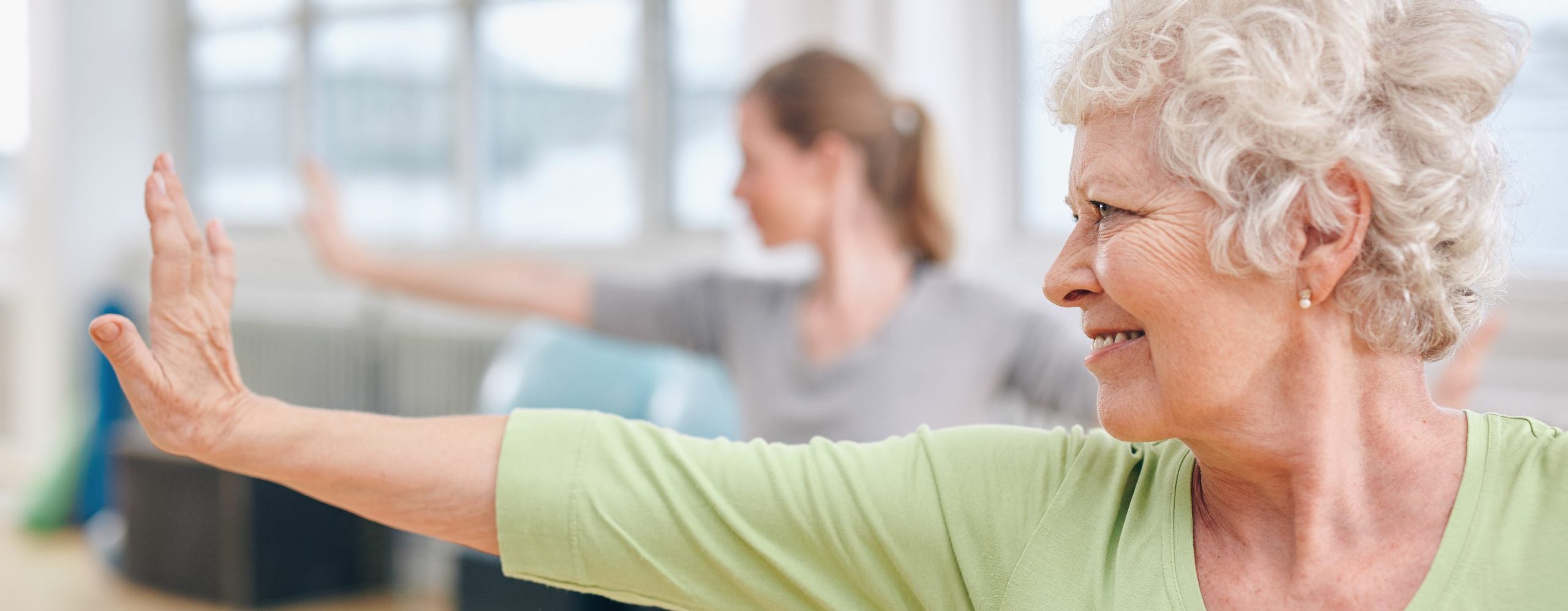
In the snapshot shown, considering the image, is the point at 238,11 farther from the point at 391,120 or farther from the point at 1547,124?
the point at 1547,124

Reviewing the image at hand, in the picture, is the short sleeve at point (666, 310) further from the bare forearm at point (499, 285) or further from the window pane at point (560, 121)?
the window pane at point (560, 121)

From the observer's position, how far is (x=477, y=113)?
5039 millimetres

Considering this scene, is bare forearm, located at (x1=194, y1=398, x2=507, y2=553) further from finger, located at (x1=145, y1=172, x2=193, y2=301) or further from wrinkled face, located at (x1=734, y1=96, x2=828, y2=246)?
wrinkled face, located at (x1=734, y1=96, x2=828, y2=246)

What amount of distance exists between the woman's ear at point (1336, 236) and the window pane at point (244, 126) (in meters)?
5.40

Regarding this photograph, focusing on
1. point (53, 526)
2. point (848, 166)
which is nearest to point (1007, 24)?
point (848, 166)

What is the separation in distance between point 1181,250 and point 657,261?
11.4 feet

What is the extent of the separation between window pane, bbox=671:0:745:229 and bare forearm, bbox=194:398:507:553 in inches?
125

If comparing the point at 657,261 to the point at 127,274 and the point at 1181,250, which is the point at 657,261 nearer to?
the point at 127,274

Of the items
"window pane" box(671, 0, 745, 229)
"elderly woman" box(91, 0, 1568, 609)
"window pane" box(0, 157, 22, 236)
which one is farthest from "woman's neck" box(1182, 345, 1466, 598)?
"window pane" box(0, 157, 22, 236)

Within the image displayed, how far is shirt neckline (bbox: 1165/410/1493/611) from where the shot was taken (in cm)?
94

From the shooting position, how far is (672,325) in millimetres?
2436

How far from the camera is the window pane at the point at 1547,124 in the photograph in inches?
105

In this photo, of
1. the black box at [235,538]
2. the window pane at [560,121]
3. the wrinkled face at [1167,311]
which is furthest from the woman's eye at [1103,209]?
the window pane at [560,121]

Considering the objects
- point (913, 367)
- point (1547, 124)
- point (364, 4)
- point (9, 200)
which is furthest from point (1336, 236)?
point (9, 200)
